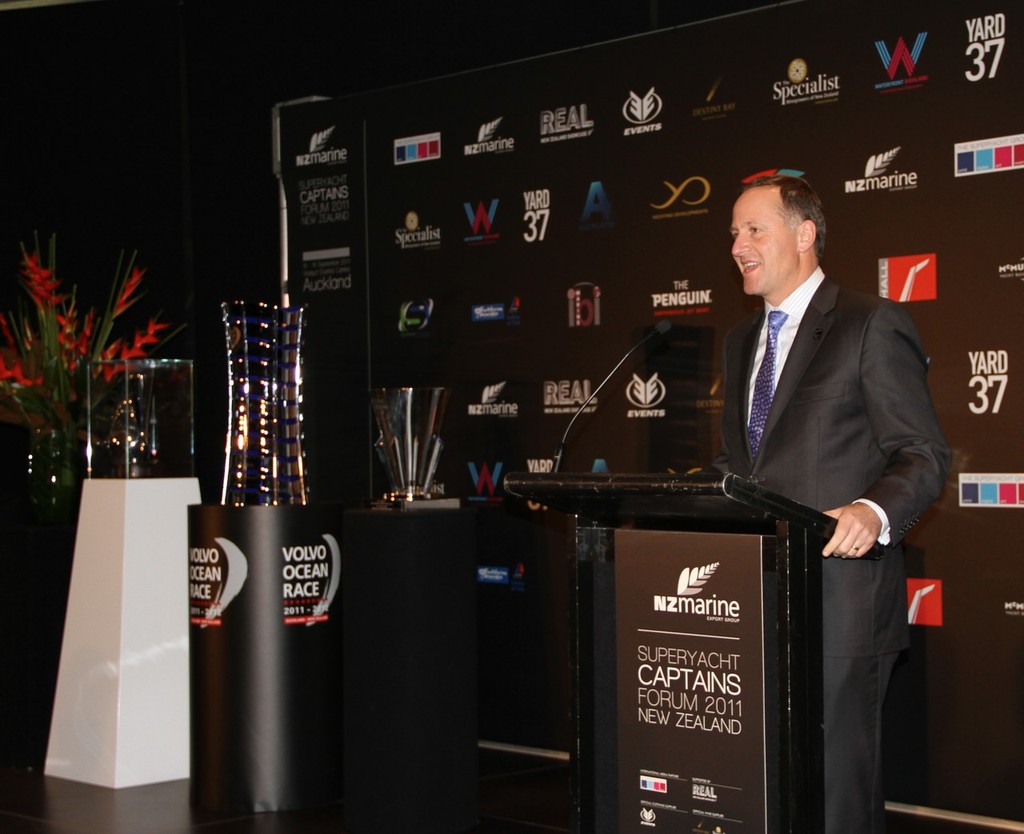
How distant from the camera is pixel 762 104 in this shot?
4422 millimetres

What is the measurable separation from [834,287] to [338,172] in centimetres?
333

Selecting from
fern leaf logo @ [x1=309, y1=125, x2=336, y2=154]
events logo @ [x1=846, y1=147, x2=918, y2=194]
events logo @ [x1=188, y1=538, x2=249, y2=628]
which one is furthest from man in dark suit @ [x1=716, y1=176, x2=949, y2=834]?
fern leaf logo @ [x1=309, y1=125, x2=336, y2=154]

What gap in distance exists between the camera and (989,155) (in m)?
3.90

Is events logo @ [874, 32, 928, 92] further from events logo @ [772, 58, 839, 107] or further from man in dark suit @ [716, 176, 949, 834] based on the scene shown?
man in dark suit @ [716, 176, 949, 834]

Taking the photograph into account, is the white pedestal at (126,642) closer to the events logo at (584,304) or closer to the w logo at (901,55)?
the events logo at (584,304)

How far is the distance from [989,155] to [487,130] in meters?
2.04

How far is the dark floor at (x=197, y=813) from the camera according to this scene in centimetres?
395

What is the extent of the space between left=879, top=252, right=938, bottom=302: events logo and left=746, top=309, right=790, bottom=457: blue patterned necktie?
1287mm

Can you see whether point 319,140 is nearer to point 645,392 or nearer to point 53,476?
point 53,476

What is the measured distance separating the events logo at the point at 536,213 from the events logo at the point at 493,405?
1.94ft

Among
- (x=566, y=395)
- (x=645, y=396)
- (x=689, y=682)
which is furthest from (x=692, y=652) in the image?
(x=566, y=395)

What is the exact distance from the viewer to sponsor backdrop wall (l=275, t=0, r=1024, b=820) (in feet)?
12.9

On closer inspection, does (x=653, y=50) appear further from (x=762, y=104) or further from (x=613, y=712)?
(x=613, y=712)

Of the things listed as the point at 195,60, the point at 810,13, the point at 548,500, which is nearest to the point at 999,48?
the point at 810,13
